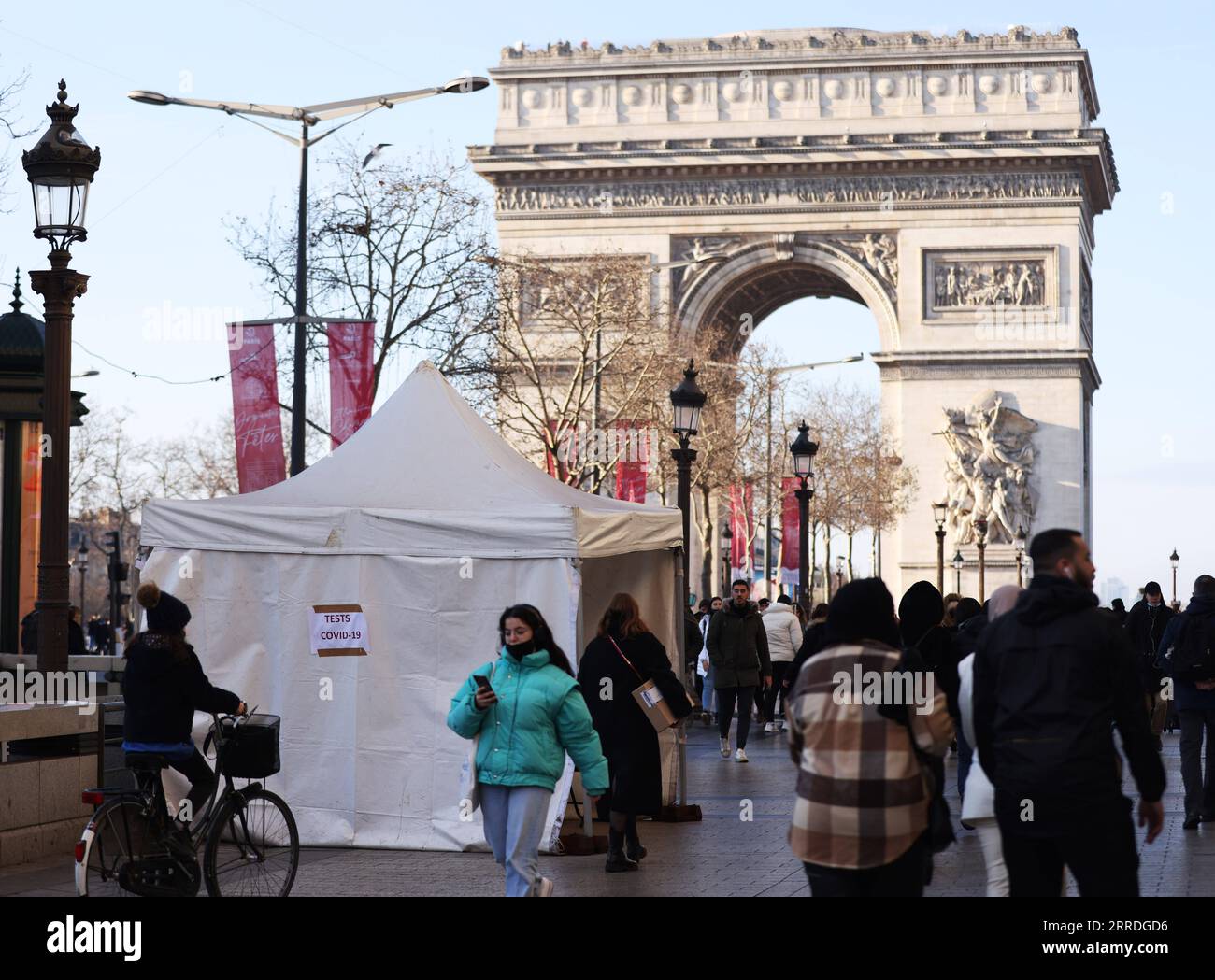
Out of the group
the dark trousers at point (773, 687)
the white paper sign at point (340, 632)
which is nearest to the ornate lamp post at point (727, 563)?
the dark trousers at point (773, 687)

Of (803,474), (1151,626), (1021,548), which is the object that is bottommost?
(1151,626)

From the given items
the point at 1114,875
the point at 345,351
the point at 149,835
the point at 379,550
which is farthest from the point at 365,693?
the point at 345,351

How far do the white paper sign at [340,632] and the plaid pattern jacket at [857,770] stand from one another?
6.93 m

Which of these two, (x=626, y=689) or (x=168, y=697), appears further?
(x=626, y=689)

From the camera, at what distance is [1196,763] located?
49.0ft

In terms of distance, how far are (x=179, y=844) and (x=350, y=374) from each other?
1603 centimetres

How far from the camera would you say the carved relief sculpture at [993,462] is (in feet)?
168

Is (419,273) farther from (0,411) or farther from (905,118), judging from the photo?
(905,118)

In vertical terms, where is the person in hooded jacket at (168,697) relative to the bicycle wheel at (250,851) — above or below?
above

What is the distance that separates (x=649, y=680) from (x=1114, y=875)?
6.13 metres

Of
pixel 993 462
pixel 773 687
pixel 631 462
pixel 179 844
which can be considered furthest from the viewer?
pixel 993 462

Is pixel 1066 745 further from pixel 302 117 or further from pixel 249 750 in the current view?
pixel 302 117

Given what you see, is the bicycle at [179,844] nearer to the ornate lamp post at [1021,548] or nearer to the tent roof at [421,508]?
the tent roof at [421,508]

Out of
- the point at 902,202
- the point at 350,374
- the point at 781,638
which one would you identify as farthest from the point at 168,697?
the point at 902,202
